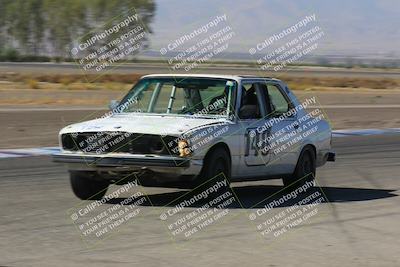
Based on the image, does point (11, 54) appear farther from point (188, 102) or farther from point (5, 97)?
point (188, 102)

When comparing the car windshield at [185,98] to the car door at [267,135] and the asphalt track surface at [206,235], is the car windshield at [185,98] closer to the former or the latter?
the car door at [267,135]

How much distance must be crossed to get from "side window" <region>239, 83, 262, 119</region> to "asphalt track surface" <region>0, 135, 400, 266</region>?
3.44ft

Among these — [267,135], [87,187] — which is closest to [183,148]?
[87,187]

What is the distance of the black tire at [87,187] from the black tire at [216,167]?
1.22 metres

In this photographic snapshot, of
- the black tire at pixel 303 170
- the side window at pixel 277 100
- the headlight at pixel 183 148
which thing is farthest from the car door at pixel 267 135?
the headlight at pixel 183 148

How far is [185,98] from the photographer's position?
10.4 metres

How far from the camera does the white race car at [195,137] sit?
30.3 feet

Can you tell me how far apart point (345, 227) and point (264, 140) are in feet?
7.26

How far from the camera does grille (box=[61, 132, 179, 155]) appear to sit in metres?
9.23

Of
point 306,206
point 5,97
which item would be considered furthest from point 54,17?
point 306,206

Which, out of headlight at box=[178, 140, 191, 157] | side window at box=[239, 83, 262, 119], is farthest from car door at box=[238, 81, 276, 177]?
headlight at box=[178, 140, 191, 157]

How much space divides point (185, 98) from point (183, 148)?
4.44 feet

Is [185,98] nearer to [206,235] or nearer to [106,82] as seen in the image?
[206,235]

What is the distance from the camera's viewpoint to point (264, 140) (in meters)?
10.6
